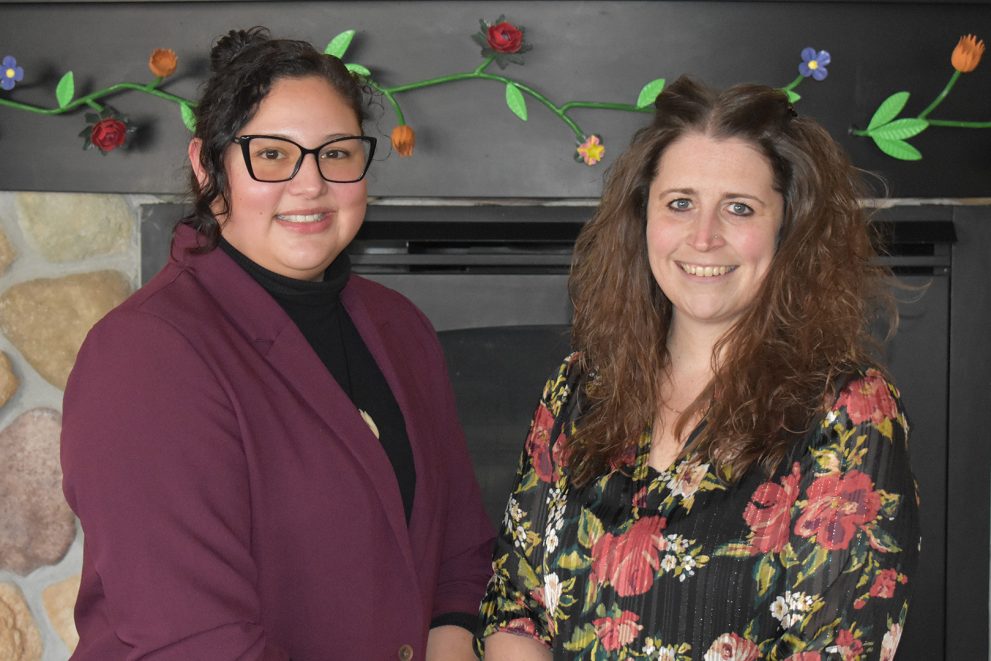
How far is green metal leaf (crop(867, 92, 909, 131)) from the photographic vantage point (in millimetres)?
1986

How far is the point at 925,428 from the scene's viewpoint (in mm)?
2143

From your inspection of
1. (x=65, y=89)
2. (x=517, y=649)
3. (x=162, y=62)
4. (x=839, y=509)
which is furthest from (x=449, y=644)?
(x=65, y=89)

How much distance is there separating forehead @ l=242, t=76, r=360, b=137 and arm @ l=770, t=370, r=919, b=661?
701mm

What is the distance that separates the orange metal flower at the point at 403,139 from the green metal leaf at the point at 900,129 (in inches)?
33.2

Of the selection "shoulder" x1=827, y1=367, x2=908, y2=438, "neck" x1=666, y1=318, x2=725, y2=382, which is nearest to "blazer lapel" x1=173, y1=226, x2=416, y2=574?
"neck" x1=666, y1=318, x2=725, y2=382

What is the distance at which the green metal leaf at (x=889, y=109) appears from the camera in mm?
1986

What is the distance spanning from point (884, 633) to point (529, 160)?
116 centimetres

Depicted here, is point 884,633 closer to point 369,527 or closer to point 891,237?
point 369,527

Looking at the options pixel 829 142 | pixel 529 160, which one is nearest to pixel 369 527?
pixel 829 142

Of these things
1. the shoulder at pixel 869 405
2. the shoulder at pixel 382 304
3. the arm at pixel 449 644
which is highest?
the shoulder at pixel 382 304

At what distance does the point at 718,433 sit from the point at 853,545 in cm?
21

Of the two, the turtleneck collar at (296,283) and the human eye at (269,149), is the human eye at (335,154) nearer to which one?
the human eye at (269,149)

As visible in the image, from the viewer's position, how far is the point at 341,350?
1.45 metres

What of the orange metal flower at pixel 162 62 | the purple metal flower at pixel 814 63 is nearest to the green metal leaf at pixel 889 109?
the purple metal flower at pixel 814 63
